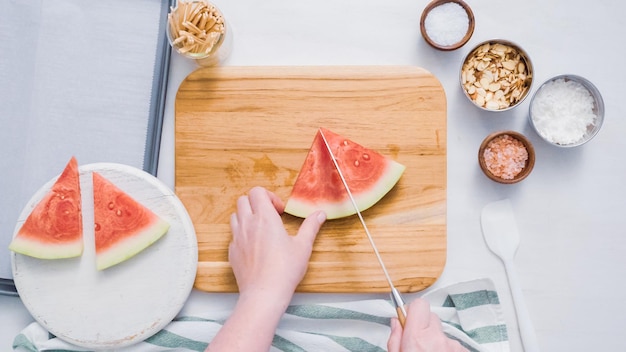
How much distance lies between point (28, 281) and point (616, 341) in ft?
4.82

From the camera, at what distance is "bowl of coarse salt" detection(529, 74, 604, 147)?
131cm

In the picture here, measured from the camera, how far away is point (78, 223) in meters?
1.30

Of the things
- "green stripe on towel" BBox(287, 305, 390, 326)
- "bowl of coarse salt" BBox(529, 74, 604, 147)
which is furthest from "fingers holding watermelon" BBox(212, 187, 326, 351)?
"bowl of coarse salt" BBox(529, 74, 604, 147)

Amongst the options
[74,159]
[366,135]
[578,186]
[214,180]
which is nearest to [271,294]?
[214,180]

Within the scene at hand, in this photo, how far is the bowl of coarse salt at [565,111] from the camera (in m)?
1.31

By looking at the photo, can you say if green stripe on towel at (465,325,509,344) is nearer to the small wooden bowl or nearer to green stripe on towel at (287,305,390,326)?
green stripe on towel at (287,305,390,326)

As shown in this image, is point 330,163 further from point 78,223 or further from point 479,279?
point 78,223

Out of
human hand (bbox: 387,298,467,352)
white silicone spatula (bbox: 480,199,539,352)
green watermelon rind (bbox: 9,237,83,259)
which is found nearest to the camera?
human hand (bbox: 387,298,467,352)

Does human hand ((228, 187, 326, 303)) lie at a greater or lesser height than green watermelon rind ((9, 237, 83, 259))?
greater

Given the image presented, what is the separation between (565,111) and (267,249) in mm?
786

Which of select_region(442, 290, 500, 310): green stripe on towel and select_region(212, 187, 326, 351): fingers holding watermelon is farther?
select_region(442, 290, 500, 310): green stripe on towel

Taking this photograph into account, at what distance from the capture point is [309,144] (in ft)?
4.36

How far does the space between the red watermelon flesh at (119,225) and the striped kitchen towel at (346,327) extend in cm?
22

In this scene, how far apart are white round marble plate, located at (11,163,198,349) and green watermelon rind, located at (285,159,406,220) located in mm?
266
